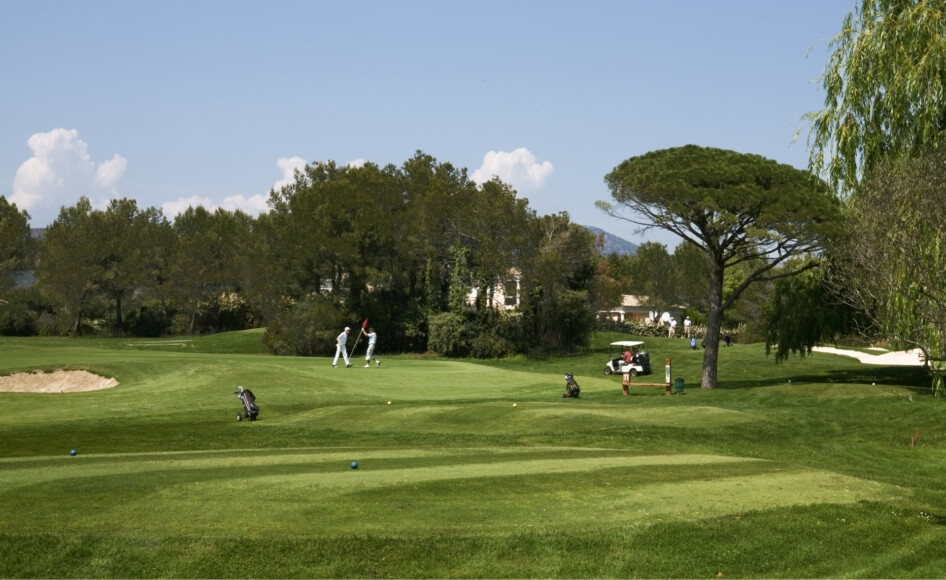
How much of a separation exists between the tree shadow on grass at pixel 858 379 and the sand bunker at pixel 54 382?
26712 millimetres

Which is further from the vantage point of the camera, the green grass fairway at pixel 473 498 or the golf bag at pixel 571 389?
the golf bag at pixel 571 389

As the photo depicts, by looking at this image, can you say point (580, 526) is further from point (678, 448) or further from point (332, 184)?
point (332, 184)

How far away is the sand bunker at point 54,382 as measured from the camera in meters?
36.2

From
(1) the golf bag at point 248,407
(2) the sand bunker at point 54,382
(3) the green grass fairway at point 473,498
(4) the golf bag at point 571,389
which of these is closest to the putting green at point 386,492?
(3) the green grass fairway at point 473,498

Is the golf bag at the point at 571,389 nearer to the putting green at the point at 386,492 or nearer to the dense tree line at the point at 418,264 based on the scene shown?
the putting green at the point at 386,492

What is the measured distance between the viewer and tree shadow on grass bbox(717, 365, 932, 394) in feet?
135

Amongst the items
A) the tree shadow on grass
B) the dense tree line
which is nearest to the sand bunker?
the tree shadow on grass

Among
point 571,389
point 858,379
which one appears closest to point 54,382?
point 571,389

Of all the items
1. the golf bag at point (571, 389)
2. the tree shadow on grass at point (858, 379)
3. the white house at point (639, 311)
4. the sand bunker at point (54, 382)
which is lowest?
the sand bunker at point (54, 382)

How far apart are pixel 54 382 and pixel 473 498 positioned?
95.7 feet

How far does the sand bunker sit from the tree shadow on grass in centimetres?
2671

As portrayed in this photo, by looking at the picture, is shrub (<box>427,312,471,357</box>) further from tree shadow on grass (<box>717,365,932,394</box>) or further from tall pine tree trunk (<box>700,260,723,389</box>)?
tall pine tree trunk (<box>700,260,723,389</box>)

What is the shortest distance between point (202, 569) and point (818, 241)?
32.4 metres

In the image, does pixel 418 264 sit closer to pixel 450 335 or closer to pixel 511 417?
pixel 450 335
